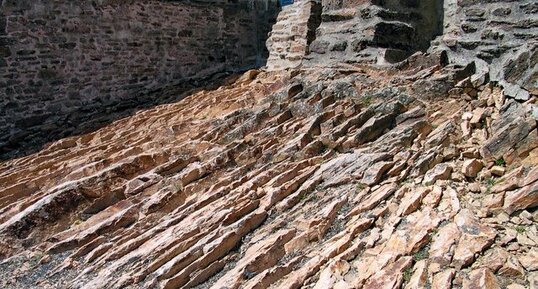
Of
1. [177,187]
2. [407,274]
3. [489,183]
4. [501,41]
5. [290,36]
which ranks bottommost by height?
[177,187]

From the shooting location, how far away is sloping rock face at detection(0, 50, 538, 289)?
4.19m

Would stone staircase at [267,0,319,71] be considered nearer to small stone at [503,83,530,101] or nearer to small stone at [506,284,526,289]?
small stone at [503,83,530,101]

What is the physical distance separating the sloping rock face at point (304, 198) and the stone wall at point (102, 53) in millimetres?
1927

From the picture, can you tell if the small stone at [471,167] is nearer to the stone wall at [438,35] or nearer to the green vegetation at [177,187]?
the stone wall at [438,35]

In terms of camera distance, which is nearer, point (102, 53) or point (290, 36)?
point (102, 53)

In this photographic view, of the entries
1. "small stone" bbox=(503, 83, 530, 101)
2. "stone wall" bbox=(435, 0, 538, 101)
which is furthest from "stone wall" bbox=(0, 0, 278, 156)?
"small stone" bbox=(503, 83, 530, 101)

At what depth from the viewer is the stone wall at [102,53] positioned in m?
8.96

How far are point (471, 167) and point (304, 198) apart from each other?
6.11 ft

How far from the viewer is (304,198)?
5.29 metres

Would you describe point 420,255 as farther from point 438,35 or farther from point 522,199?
point 438,35

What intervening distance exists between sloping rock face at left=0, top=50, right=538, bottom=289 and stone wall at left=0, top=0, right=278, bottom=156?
193cm

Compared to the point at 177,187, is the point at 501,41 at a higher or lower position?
higher

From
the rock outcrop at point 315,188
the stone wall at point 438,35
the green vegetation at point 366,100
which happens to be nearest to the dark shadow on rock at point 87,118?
the rock outcrop at point 315,188

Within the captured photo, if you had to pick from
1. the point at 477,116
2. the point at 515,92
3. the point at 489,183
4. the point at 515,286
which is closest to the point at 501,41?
the point at 515,92
